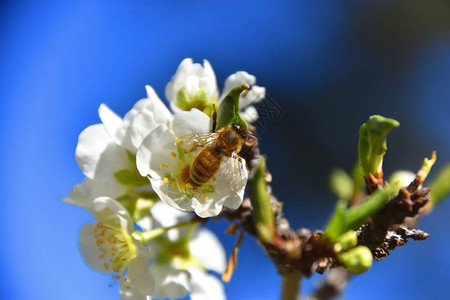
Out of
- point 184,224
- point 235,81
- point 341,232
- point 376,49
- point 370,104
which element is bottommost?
point 341,232

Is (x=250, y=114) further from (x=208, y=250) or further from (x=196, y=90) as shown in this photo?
(x=208, y=250)

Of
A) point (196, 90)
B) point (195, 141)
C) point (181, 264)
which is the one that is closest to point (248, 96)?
point (196, 90)

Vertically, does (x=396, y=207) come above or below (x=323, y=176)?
below

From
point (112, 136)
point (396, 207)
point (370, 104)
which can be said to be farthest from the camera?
point (370, 104)

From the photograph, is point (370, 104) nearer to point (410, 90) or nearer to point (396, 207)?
point (410, 90)

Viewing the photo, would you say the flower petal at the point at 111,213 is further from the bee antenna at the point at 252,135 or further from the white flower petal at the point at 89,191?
the bee antenna at the point at 252,135

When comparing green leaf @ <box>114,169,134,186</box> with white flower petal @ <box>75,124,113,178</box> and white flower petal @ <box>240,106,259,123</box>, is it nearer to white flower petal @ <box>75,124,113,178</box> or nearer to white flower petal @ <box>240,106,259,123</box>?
white flower petal @ <box>75,124,113,178</box>

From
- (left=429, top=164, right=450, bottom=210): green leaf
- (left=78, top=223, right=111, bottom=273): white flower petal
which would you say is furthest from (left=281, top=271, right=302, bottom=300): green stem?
(left=78, top=223, right=111, bottom=273): white flower petal

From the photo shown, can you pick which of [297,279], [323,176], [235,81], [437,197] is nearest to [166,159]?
[235,81]
